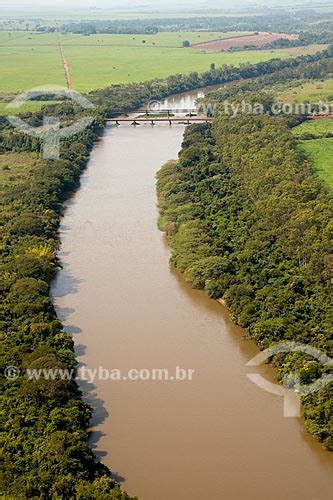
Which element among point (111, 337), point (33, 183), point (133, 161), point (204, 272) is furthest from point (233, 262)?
point (133, 161)

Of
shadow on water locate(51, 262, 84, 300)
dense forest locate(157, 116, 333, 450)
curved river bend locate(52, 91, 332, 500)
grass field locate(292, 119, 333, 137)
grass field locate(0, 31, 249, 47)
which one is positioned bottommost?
grass field locate(0, 31, 249, 47)

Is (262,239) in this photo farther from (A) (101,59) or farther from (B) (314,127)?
(A) (101,59)

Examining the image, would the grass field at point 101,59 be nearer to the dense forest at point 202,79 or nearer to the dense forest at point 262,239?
the dense forest at point 202,79

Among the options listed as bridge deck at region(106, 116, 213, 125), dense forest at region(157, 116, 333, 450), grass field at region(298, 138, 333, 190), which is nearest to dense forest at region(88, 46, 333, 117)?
bridge deck at region(106, 116, 213, 125)

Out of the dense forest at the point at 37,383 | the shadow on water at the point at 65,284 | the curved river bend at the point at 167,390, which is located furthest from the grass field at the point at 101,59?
the shadow on water at the point at 65,284

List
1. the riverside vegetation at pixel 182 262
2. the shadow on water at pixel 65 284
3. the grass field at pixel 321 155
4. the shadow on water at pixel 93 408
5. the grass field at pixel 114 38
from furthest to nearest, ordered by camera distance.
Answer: the grass field at pixel 114 38 < the grass field at pixel 321 155 < the shadow on water at pixel 65 284 < the shadow on water at pixel 93 408 < the riverside vegetation at pixel 182 262

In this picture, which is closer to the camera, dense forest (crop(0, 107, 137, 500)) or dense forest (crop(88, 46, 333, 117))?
dense forest (crop(0, 107, 137, 500))

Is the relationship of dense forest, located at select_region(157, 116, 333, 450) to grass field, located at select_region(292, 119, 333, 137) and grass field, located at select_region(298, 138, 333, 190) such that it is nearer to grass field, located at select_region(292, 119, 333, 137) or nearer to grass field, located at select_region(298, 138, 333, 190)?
grass field, located at select_region(298, 138, 333, 190)

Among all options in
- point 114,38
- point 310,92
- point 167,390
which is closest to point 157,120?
point 310,92
